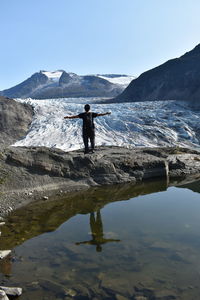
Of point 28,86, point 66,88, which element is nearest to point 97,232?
point 66,88

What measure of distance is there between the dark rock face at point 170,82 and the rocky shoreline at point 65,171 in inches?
1955

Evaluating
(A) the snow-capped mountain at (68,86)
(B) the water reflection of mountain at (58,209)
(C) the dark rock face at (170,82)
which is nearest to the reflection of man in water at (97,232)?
(B) the water reflection of mountain at (58,209)

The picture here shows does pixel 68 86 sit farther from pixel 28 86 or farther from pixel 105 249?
pixel 105 249

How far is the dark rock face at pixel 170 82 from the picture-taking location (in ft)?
209

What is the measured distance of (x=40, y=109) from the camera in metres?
45.9

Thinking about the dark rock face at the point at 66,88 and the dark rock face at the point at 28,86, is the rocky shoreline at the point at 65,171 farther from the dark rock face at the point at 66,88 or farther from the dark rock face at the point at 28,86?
the dark rock face at the point at 28,86

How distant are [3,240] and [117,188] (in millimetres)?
4921

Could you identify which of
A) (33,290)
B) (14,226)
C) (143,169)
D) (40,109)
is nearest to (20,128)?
(40,109)

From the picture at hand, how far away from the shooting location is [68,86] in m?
144

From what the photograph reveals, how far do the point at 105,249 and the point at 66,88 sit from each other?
453 ft

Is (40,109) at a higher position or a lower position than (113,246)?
higher

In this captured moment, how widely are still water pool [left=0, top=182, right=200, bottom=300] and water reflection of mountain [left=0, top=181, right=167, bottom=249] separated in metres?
0.02

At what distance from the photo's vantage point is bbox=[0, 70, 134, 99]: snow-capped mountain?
127812 millimetres

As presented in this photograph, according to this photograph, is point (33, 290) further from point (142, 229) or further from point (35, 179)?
point (35, 179)
